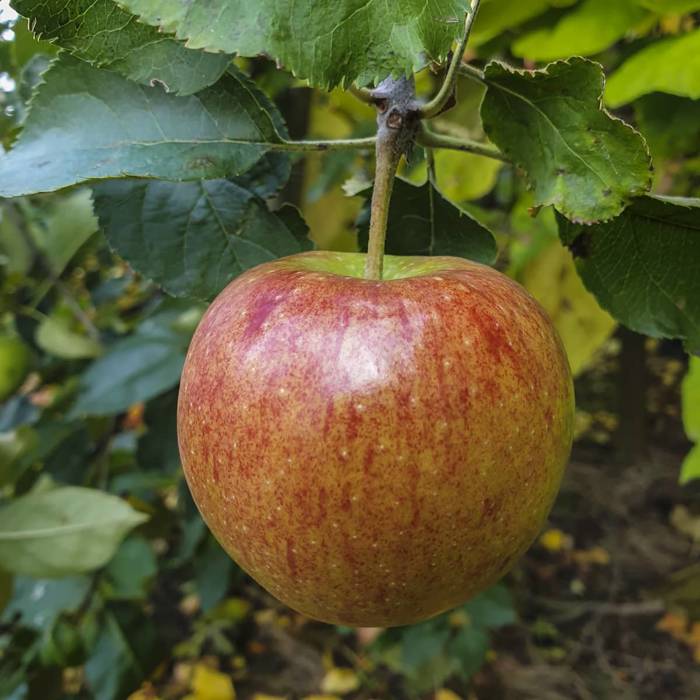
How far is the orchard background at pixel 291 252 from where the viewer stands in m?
0.56

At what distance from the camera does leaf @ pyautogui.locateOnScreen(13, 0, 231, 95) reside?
522 millimetres

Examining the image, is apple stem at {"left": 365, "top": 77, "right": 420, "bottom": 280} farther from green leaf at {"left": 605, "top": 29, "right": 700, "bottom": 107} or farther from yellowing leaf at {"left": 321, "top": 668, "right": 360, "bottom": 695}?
yellowing leaf at {"left": 321, "top": 668, "right": 360, "bottom": 695}

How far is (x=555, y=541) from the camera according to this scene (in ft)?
8.09

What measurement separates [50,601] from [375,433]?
3.56ft

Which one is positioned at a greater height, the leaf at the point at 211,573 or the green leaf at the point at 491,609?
the leaf at the point at 211,573

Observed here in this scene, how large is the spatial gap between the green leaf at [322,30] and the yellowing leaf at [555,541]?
2234 mm

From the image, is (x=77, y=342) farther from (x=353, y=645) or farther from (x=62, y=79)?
(x=353, y=645)

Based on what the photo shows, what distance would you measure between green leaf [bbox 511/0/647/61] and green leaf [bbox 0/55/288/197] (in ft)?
1.55

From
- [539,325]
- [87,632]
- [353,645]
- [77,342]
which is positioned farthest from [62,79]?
[353,645]

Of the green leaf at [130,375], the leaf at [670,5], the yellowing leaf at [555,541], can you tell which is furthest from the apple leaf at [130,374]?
the yellowing leaf at [555,541]

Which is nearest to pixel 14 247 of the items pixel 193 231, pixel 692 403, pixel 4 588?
pixel 4 588

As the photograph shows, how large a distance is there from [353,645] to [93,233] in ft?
4.83

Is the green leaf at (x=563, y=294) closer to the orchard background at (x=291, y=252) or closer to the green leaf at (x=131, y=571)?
the orchard background at (x=291, y=252)

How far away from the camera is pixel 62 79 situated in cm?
63
